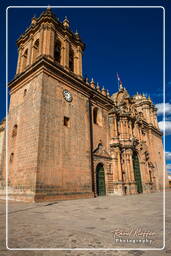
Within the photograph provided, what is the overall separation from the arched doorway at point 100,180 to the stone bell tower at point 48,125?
2057mm

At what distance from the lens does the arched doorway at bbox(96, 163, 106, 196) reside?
16034 millimetres

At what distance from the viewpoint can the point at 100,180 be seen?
652 inches

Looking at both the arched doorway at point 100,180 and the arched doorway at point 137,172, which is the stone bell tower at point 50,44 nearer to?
the arched doorway at point 100,180

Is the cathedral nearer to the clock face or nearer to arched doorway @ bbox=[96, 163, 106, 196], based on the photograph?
arched doorway @ bbox=[96, 163, 106, 196]

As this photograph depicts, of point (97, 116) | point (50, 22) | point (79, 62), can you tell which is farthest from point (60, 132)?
point (50, 22)

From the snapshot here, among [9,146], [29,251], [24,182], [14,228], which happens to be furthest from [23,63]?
[29,251]

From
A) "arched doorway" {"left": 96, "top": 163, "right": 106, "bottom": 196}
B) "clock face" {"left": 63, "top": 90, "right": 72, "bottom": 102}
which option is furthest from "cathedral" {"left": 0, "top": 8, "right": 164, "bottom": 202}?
"clock face" {"left": 63, "top": 90, "right": 72, "bottom": 102}

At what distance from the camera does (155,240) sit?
335cm

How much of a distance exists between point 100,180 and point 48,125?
7857 mm

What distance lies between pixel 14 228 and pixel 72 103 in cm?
1191

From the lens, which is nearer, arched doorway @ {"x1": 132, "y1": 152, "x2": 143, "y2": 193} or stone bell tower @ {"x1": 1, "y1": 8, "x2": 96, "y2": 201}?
stone bell tower @ {"x1": 1, "y1": 8, "x2": 96, "y2": 201}

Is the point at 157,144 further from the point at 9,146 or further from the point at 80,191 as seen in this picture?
the point at 9,146

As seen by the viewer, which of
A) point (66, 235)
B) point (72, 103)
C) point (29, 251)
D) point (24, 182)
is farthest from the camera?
point (72, 103)

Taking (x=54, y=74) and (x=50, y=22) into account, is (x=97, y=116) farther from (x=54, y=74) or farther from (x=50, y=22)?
(x=50, y=22)
